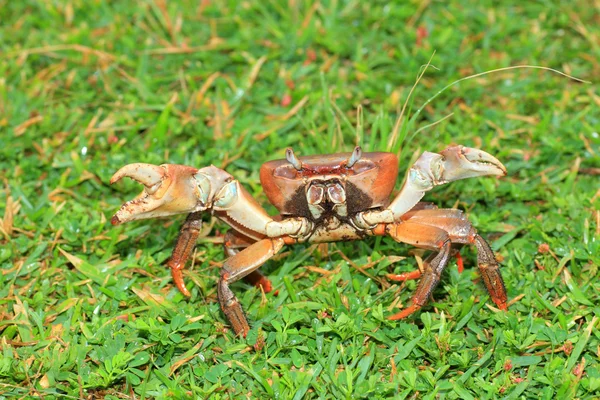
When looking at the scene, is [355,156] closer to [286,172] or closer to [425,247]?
[286,172]

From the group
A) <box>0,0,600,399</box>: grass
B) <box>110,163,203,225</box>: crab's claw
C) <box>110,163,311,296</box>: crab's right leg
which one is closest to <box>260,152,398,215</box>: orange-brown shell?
<box>110,163,311,296</box>: crab's right leg

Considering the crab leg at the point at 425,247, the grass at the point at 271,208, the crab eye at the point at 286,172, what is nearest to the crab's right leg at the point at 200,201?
the crab eye at the point at 286,172

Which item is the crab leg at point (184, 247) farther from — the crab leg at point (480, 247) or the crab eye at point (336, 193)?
the crab leg at point (480, 247)

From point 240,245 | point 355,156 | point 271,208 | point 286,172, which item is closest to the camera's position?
point 355,156

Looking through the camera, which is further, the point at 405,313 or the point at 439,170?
the point at 439,170

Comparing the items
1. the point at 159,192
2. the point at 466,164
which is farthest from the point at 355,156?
the point at 159,192

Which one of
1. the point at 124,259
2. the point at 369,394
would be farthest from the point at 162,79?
the point at 369,394
